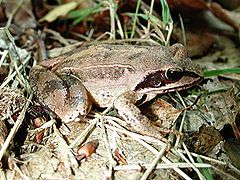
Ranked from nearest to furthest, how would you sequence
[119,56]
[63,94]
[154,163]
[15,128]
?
[154,163], [15,128], [63,94], [119,56]

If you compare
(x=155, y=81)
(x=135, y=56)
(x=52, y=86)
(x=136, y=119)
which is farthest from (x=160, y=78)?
(x=52, y=86)

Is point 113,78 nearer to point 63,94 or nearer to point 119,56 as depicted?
point 119,56

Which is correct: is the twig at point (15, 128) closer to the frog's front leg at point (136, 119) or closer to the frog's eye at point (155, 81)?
the frog's front leg at point (136, 119)

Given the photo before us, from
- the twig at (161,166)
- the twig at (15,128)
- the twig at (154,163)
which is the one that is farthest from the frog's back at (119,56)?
the twig at (161,166)

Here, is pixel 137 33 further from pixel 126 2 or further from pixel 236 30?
pixel 236 30

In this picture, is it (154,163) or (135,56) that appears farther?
(135,56)

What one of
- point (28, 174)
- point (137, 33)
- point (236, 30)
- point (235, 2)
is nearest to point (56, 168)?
point (28, 174)
